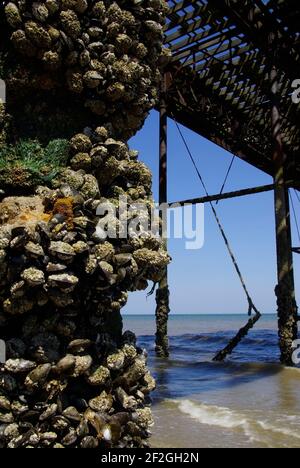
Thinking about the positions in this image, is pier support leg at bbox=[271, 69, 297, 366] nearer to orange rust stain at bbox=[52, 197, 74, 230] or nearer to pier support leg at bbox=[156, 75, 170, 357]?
pier support leg at bbox=[156, 75, 170, 357]

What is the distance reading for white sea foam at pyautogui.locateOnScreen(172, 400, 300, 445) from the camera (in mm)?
4785

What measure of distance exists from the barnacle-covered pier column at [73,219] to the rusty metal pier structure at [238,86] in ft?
18.8

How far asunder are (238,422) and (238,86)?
33.4 feet

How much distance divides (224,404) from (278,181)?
5442 millimetres

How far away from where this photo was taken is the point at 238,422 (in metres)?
Result: 5.28

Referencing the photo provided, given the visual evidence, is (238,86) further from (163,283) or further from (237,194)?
(163,283)

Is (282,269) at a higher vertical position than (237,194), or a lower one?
lower

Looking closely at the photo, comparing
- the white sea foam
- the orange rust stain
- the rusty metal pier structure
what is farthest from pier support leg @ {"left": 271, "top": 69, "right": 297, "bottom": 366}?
the orange rust stain

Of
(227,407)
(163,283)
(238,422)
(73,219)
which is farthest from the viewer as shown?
(163,283)

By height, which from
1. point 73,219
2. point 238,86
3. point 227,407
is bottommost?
point 227,407

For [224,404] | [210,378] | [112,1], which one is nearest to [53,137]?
[112,1]

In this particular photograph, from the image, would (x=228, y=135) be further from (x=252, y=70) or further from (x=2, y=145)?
(x=2, y=145)

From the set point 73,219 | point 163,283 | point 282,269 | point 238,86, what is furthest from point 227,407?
point 238,86

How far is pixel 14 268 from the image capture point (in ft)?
8.73
